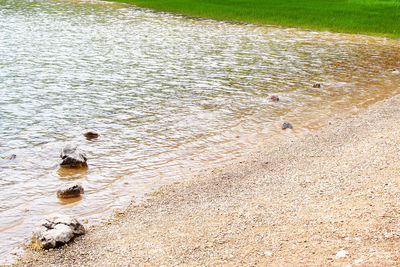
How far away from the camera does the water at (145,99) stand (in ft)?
38.3

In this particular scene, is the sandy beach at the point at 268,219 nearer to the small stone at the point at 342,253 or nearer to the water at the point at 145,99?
the small stone at the point at 342,253

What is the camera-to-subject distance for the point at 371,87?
76.9 feet

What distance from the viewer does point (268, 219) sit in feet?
28.9

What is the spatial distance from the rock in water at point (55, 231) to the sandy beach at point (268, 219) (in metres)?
0.16

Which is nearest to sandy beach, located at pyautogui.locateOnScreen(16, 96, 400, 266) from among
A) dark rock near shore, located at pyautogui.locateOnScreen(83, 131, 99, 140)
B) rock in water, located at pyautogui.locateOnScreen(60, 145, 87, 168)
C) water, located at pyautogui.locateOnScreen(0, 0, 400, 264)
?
water, located at pyautogui.locateOnScreen(0, 0, 400, 264)

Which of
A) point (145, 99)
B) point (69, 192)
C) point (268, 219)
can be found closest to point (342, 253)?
point (268, 219)

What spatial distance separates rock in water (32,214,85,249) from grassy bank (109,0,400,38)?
136 ft

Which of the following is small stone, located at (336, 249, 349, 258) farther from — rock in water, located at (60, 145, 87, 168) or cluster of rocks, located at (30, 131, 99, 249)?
rock in water, located at (60, 145, 87, 168)

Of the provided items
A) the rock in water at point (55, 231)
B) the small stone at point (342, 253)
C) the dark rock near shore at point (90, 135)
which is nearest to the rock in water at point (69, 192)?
the rock in water at point (55, 231)

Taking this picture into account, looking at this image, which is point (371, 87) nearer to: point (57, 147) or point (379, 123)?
point (379, 123)

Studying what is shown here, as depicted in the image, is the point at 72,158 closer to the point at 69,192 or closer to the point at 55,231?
the point at 69,192

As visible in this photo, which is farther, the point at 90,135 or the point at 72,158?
the point at 90,135

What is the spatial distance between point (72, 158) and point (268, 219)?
623 cm

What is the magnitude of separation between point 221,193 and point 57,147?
244 inches
